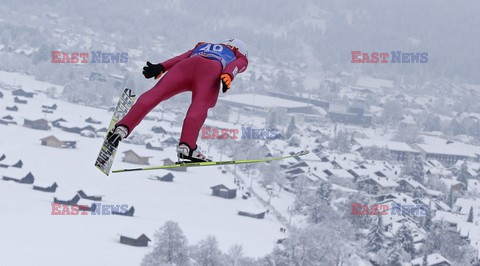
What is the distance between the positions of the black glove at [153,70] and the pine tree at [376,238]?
28.5 meters

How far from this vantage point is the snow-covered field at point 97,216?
80.6ft

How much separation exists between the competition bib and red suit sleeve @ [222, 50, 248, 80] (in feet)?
0.17

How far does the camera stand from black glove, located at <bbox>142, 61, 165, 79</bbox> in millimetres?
6678

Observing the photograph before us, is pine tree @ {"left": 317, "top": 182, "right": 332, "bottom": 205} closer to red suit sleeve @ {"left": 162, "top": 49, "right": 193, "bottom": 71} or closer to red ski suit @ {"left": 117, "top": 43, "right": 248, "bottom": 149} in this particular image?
red suit sleeve @ {"left": 162, "top": 49, "right": 193, "bottom": 71}

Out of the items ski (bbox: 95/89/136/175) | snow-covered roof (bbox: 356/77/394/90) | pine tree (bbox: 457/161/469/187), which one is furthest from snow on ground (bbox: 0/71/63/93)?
ski (bbox: 95/89/136/175)

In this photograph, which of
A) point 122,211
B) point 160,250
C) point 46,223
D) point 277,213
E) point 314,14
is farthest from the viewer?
point 314,14

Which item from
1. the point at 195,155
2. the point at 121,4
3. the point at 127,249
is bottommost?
the point at 127,249

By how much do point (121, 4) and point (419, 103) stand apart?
186 ft

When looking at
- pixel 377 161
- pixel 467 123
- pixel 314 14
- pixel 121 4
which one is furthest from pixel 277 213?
pixel 314 14

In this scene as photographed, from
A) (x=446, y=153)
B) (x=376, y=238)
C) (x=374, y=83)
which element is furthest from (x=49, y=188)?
(x=374, y=83)

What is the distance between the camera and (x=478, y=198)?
56031 mm

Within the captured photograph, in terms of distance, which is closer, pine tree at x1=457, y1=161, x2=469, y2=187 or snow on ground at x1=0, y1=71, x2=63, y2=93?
pine tree at x1=457, y1=161, x2=469, y2=187

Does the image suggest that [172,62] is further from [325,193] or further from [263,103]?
[263,103]

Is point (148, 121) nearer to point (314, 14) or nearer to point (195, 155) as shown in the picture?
point (195, 155)
